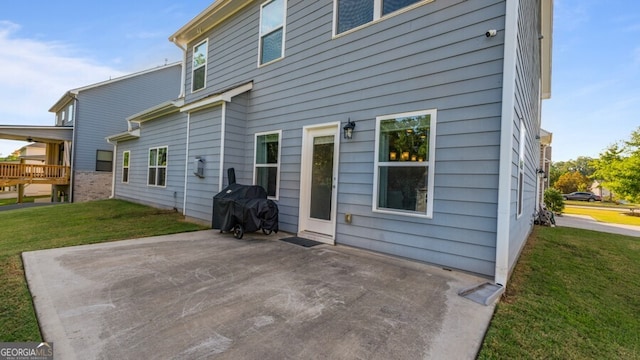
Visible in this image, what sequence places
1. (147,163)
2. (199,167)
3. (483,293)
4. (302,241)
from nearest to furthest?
1. (483,293)
2. (302,241)
3. (199,167)
4. (147,163)

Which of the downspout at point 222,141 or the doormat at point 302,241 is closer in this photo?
the doormat at point 302,241

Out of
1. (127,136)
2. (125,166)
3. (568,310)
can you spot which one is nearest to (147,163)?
(127,136)

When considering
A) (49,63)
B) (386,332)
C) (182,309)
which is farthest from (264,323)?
(49,63)

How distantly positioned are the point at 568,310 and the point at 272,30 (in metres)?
6.81

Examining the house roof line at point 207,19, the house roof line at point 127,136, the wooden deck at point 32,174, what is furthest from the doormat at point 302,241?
the wooden deck at point 32,174

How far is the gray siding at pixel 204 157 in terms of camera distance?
6500 millimetres

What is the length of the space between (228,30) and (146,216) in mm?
5637

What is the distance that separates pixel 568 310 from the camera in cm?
271

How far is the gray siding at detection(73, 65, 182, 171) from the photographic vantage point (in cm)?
1455

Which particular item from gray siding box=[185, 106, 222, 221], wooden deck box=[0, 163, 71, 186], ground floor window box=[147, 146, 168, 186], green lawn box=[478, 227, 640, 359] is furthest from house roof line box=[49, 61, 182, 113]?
green lawn box=[478, 227, 640, 359]

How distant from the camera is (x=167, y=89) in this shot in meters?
17.3

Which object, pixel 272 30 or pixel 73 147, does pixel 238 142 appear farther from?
pixel 73 147

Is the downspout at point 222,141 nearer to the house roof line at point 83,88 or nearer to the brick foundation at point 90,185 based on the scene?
the brick foundation at point 90,185

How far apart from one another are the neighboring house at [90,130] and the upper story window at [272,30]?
13292mm
